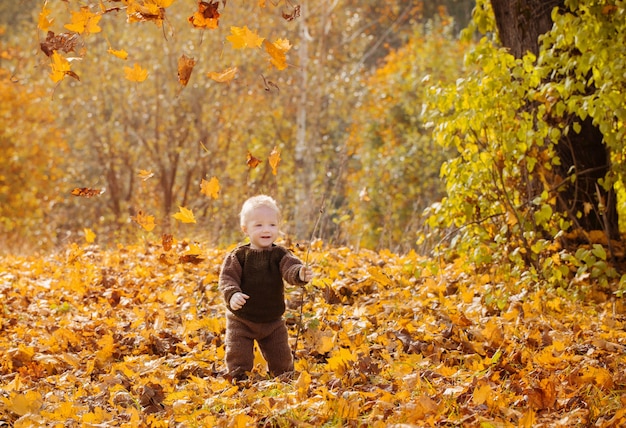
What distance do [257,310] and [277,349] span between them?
237 millimetres

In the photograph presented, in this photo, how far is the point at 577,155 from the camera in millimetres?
6539

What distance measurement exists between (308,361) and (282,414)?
1151mm

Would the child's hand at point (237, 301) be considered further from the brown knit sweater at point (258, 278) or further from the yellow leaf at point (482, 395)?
the yellow leaf at point (482, 395)

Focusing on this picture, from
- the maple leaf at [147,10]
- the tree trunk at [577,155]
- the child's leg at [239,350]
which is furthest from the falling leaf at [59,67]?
the tree trunk at [577,155]

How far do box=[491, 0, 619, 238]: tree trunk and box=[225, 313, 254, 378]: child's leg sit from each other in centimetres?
326

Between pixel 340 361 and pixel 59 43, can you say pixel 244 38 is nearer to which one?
pixel 59 43

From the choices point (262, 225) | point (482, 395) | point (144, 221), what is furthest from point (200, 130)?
point (482, 395)

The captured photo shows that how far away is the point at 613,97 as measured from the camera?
543cm

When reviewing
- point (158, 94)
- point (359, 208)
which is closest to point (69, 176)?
point (158, 94)

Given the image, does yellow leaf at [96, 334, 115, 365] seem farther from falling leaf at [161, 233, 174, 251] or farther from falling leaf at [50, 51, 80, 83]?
falling leaf at [50, 51, 80, 83]

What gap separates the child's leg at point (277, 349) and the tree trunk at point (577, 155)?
311 cm

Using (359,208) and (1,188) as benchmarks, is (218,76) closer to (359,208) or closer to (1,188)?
(359,208)

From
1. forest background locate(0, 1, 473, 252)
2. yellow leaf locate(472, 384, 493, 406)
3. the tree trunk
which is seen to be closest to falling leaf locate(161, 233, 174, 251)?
yellow leaf locate(472, 384, 493, 406)

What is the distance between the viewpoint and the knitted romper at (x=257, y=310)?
4137 mm
